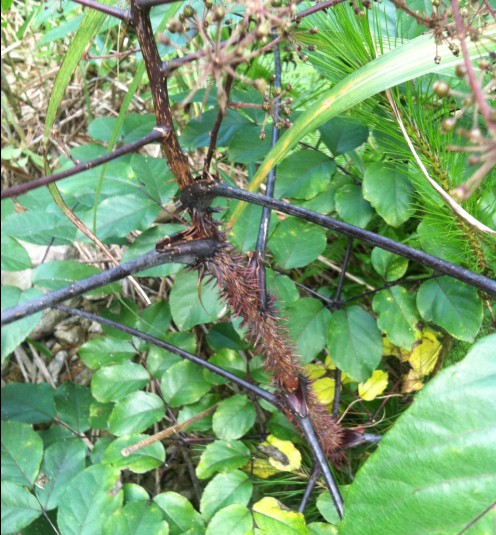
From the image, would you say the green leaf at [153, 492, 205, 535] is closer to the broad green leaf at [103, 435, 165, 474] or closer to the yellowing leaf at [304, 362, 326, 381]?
the broad green leaf at [103, 435, 165, 474]

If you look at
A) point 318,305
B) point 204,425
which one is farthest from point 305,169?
point 204,425

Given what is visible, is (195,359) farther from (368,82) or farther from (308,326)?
(368,82)

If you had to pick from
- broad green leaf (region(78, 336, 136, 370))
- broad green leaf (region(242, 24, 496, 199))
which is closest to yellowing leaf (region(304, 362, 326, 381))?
broad green leaf (region(78, 336, 136, 370))

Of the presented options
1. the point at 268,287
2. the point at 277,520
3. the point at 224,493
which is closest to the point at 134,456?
the point at 224,493

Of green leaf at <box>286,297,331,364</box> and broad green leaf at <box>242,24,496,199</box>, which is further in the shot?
green leaf at <box>286,297,331,364</box>

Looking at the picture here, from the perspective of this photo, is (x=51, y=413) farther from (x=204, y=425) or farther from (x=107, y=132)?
(x=107, y=132)

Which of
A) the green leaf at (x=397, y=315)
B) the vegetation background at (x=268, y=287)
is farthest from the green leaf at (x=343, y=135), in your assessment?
the green leaf at (x=397, y=315)

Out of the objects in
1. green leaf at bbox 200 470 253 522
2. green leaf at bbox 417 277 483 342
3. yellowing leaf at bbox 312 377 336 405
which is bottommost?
green leaf at bbox 200 470 253 522
